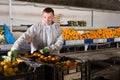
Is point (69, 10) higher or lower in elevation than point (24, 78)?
higher

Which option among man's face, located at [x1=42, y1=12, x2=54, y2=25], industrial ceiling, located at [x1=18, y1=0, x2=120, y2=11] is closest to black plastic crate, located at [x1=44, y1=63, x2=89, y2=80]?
man's face, located at [x1=42, y1=12, x2=54, y2=25]

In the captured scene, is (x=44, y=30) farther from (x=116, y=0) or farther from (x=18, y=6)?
(x=116, y=0)

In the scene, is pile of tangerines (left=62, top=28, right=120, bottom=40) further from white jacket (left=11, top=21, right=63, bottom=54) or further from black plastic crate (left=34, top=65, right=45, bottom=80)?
black plastic crate (left=34, top=65, right=45, bottom=80)

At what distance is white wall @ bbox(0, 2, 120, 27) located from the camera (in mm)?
5811

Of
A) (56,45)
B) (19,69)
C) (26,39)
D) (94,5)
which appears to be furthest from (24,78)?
(94,5)

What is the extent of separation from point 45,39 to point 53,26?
227 millimetres

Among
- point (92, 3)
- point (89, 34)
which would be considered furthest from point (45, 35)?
point (92, 3)

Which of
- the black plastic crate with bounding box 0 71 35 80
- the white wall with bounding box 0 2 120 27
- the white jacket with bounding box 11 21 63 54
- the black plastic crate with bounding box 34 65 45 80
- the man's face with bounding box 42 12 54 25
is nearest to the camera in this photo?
the black plastic crate with bounding box 0 71 35 80

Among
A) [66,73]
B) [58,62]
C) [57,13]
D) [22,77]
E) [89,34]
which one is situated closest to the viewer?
[22,77]

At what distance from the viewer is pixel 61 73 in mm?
1911

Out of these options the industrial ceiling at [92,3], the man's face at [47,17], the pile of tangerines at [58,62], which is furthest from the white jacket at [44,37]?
the industrial ceiling at [92,3]

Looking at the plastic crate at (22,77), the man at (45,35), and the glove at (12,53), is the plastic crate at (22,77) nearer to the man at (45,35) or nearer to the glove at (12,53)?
the glove at (12,53)

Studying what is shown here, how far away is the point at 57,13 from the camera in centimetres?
689

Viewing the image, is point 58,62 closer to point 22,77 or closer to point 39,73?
point 39,73
